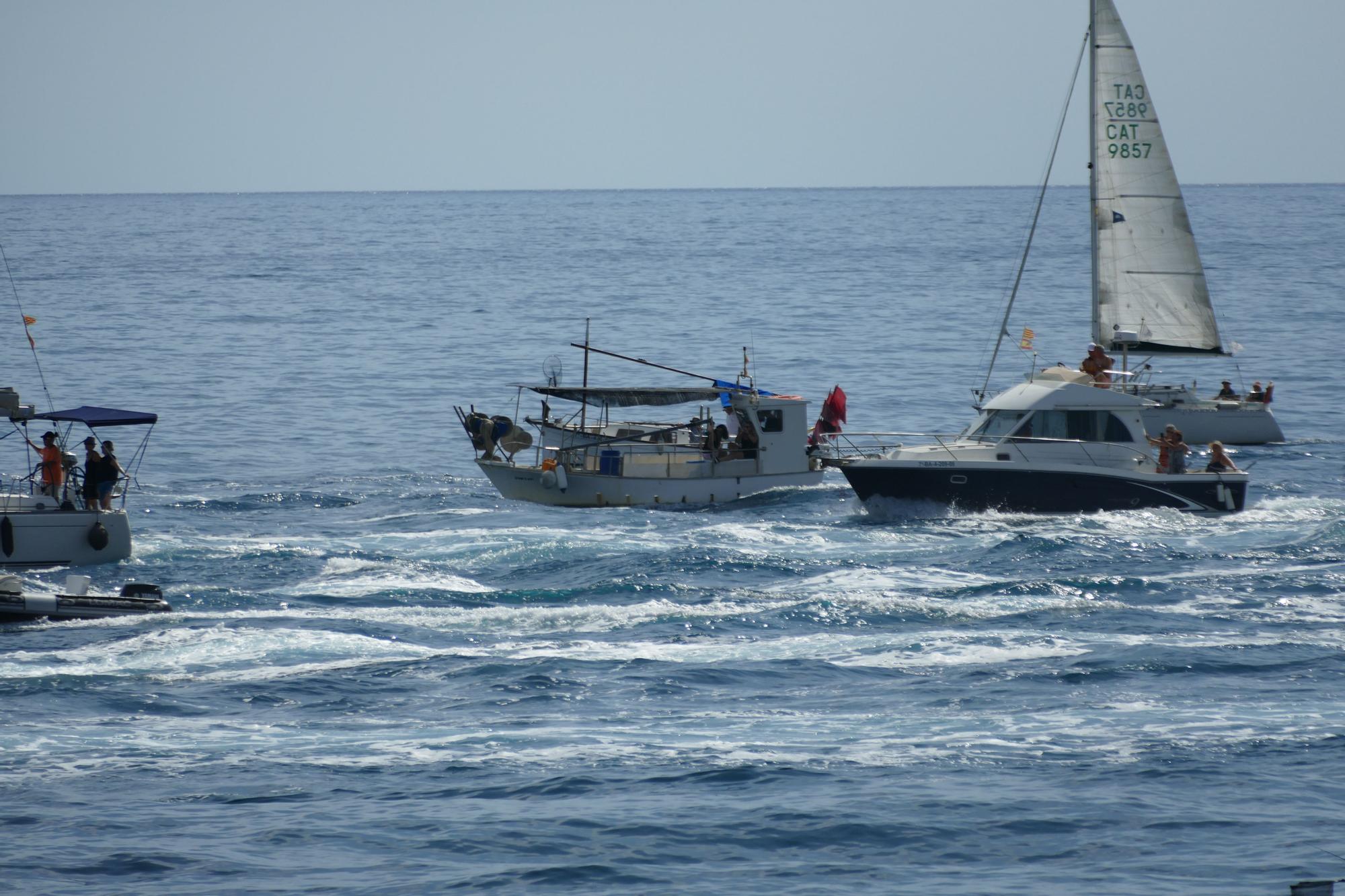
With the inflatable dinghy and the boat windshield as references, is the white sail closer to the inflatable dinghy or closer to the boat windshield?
the boat windshield

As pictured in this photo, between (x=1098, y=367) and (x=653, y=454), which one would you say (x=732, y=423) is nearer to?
(x=653, y=454)

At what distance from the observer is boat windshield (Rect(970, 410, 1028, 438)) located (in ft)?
116

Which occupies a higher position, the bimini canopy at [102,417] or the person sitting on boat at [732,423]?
the bimini canopy at [102,417]

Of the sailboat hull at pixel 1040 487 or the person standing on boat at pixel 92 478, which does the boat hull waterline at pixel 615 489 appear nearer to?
the sailboat hull at pixel 1040 487

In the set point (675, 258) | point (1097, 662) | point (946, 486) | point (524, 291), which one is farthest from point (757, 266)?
point (1097, 662)

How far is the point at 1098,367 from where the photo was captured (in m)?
40.3

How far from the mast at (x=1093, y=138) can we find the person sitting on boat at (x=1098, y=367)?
13.0 feet

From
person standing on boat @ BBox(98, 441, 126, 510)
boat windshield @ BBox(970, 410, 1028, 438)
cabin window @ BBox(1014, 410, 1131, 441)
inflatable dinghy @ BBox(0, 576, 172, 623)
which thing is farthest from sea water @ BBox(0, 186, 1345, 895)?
boat windshield @ BBox(970, 410, 1028, 438)

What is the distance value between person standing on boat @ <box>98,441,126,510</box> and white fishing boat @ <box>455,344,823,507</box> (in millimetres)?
9669

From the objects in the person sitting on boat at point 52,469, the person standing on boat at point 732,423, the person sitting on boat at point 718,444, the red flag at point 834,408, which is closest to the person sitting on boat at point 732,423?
the person standing on boat at point 732,423

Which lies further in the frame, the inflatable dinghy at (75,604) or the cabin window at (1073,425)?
the cabin window at (1073,425)

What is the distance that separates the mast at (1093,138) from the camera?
4591 cm

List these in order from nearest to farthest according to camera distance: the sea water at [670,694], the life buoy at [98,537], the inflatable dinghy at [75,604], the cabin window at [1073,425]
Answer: the sea water at [670,694] → the inflatable dinghy at [75,604] → the life buoy at [98,537] → the cabin window at [1073,425]

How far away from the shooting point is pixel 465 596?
2747 cm
